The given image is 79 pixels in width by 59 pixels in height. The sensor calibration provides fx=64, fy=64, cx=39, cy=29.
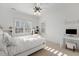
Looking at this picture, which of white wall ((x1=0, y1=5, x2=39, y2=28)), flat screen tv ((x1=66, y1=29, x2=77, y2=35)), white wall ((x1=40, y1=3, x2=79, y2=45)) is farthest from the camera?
flat screen tv ((x1=66, y1=29, x2=77, y2=35))

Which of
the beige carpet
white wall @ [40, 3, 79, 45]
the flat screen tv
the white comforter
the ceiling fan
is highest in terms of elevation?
the ceiling fan

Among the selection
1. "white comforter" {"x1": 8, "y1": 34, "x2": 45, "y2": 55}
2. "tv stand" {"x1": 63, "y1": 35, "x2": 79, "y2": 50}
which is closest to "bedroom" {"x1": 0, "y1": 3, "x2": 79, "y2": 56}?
"white comforter" {"x1": 8, "y1": 34, "x2": 45, "y2": 55}

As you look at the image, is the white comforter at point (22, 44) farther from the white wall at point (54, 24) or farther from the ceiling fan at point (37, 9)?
the ceiling fan at point (37, 9)

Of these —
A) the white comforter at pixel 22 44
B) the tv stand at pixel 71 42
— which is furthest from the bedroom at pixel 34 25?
the tv stand at pixel 71 42

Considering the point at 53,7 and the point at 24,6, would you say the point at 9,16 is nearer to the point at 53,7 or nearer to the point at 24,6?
the point at 24,6

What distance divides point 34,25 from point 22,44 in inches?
27.4

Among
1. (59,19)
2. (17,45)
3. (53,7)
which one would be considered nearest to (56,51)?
(59,19)

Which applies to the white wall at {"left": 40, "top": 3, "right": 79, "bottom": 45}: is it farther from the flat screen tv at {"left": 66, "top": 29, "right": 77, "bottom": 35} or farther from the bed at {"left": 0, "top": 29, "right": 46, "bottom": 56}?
the bed at {"left": 0, "top": 29, "right": 46, "bottom": 56}

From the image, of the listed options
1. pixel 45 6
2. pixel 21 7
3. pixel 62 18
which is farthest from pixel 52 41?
pixel 21 7

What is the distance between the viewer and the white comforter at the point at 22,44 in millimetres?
1742

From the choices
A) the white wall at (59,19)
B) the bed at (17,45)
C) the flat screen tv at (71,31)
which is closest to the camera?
the bed at (17,45)

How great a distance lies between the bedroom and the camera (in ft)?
5.71

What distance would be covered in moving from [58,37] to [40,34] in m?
0.60

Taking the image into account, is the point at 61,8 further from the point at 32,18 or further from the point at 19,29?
Answer: the point at 19,29
